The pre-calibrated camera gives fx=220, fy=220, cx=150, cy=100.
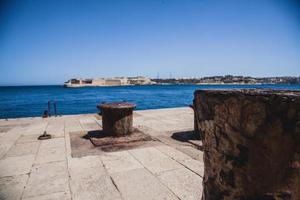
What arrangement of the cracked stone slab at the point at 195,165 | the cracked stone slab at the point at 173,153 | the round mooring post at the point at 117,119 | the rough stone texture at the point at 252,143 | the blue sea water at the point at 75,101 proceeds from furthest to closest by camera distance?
the blue sea water at the point at 75,101 → the round mooring post at the point at 117,119 → the cracked stone slab at the point at 173,153 → the cracked stone slab at the point at 195,165 → the rough stone texture at the point at 252,143

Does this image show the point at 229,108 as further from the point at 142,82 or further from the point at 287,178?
the point at 142,82

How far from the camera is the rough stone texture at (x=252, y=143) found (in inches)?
49.9

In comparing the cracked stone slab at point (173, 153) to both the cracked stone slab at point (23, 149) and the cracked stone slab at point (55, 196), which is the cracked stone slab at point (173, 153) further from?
the cracked stone slab at point (23, 149)

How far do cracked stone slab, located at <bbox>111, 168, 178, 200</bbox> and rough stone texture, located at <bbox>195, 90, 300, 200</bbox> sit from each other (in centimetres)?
166

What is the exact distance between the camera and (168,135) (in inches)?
281

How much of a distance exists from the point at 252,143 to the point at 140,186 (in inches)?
102

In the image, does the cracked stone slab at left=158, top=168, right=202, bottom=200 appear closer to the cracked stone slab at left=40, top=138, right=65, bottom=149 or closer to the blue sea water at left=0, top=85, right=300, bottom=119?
the cracked stone slab at left=40, top=138, right=65, bottom=149

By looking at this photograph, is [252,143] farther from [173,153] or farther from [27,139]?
[27,139]

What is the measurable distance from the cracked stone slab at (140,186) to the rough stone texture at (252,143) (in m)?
1.66

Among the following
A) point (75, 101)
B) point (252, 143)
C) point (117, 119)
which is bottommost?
point (75, 101)

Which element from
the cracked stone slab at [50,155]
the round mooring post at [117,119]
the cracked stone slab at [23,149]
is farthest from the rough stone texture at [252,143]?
the cracked stone slab at [23,149]

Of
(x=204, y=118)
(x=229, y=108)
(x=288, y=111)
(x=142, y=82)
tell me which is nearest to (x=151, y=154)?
(x=204, y=118)

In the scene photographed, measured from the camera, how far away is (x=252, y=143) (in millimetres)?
1435

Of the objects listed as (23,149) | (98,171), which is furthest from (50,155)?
(98,171)
